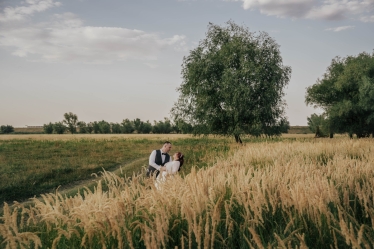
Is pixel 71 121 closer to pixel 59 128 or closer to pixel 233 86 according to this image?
pixel 59 128

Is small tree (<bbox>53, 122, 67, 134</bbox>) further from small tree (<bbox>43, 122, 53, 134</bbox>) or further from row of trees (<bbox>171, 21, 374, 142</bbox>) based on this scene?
row of trees (<bbox>171, 21, 374, 142</bbox>)

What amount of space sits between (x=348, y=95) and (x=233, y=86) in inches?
808

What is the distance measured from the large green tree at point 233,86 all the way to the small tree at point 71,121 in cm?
10623

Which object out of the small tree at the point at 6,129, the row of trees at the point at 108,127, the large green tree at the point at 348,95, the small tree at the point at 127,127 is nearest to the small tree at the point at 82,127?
the row of trees at the point at 108,127

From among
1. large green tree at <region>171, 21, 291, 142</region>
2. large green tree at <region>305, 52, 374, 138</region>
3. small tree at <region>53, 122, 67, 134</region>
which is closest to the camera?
large green tree at <region>171, 21, 291, 142</region>

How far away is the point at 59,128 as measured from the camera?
397 ft

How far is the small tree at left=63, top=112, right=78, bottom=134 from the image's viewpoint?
417 ft

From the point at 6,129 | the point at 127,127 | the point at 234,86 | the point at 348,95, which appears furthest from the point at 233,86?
the point at 6,129

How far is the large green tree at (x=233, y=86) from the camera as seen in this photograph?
26.8 m

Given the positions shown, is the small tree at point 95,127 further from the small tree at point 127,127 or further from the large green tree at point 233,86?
the large green tree at point 233,86

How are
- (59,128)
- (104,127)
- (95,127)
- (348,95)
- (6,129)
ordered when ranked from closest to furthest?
1. (348,95)
2. (59,128)
3. (104,127)
4. (95,127)
5. (6,129)

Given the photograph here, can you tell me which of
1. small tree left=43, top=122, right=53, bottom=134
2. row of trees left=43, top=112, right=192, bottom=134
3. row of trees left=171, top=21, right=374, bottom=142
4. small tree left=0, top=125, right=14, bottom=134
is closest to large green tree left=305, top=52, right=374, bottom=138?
row of trees left=171, top=21, right=374, bottom=142

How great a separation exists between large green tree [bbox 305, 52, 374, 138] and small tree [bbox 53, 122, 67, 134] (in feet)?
332

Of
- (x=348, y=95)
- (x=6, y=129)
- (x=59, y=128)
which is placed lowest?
(x=6, y=129)
